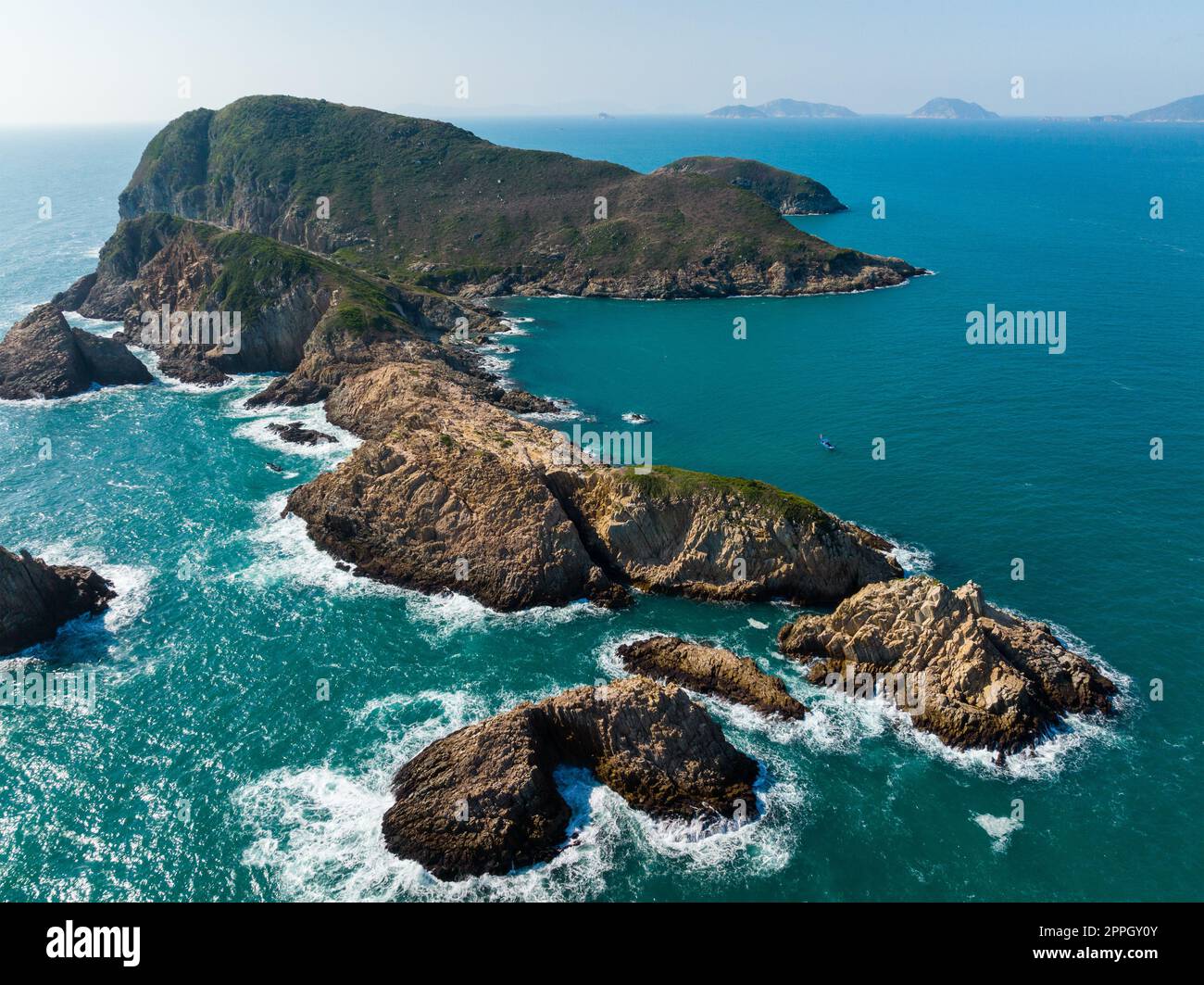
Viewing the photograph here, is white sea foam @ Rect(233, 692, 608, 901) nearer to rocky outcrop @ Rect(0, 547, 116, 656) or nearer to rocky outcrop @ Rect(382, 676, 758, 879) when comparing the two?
rocky outcrop @ Rect(382, 676, 758, 879)

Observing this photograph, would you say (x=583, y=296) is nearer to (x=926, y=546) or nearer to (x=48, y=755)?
(x=926, y=546)

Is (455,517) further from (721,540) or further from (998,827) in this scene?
(998,827)

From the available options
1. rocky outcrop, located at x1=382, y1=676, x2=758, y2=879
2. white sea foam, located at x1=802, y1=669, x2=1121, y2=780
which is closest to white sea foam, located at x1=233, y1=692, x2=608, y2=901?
rocky outcrop, located at x1=382, y1=676, x2=758, y2=879

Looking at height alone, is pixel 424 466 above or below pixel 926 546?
above

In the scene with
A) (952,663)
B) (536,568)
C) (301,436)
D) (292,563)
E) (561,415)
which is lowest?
(952,663)

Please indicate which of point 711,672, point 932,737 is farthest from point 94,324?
point 932,737
